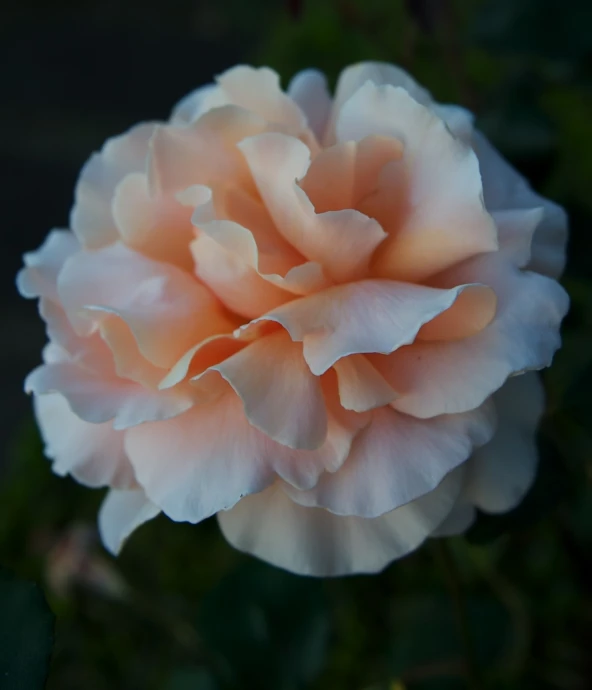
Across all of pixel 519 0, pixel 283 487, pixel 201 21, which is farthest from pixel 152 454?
pixel 201 21

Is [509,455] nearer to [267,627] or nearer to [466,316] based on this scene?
[466,316]

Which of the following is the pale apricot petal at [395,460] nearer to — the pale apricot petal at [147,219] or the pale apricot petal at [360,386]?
the pale apricot petal at [360,386]

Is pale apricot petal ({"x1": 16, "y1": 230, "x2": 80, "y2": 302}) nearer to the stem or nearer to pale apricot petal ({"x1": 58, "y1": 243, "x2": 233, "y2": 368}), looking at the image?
pale apricot petal ({"x1": 58, "y1": 243, "x2": 233, "y2": 368})

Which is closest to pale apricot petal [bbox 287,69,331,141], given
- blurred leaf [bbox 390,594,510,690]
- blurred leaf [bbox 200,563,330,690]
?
blurred leaf [bbox 200,563,330,690]

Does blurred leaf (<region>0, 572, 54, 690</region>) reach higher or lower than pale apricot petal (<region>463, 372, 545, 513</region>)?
higher

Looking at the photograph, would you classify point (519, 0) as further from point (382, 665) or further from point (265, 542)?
point (382, 665)

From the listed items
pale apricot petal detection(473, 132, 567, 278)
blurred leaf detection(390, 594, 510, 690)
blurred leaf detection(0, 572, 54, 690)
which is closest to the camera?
blurred leaf detection(0, 572, 54, 690)

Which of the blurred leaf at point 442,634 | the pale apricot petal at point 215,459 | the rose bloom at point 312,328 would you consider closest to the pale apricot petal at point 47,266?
the rose bloom at point 312,328
